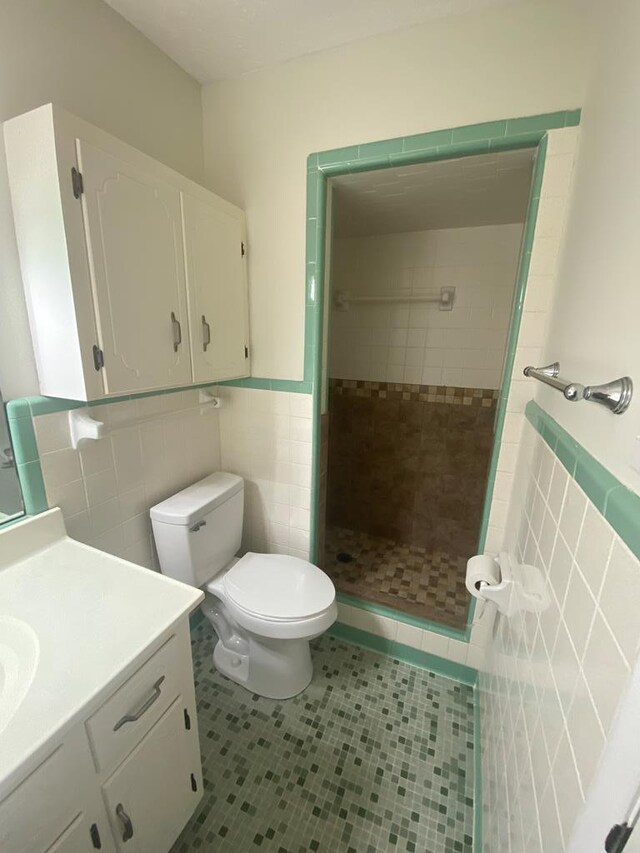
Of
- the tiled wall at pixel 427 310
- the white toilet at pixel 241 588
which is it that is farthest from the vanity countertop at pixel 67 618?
the tiled wall at pixel 427 310

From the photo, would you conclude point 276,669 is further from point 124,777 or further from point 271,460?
point 271,460

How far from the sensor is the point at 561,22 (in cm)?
98

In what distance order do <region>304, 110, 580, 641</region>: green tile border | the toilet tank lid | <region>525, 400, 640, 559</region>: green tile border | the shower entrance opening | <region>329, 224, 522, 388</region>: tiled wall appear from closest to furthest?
<region>525, 400, 640, 559</region>: green tile border < <region>304, 110, 580, 641</region>: green tile border < the toilet tank lid < the shower entrance opening < <region>329, 224, 522, 388</region>: tiled wall

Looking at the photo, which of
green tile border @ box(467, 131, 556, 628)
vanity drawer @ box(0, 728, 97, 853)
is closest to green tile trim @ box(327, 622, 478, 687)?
green tile border @ box(467, 131, 556, 628)

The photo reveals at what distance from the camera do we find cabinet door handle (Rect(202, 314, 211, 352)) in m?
1.29

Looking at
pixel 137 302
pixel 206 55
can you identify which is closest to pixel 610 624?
pixel 137 302

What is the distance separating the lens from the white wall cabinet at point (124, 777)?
1.89ft

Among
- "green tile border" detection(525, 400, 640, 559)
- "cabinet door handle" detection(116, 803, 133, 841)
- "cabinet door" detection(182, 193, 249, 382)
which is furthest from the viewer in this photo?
"cabinet door" detection(182, 193, 249, 382)

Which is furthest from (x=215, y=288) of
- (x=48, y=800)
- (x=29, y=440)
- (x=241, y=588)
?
(x=48, y=800)

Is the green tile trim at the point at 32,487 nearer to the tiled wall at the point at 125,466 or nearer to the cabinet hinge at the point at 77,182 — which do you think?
the tiled wall at the point at 125,466

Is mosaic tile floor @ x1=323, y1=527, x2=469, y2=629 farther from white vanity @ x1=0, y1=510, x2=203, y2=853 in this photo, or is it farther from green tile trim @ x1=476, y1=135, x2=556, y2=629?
white vanity @ x1=0, y1=510, x2=203, y2=853

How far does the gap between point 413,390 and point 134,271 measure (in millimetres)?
1683

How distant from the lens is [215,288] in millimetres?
1320

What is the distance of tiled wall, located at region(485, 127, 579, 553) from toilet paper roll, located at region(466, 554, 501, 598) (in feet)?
0.63
